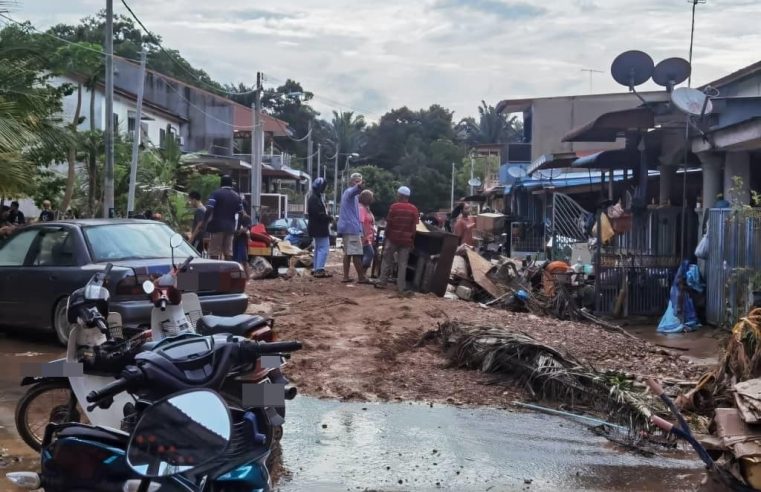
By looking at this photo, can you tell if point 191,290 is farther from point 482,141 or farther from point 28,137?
point 482,141

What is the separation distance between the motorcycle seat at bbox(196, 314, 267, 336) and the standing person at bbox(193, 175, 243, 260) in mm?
9442

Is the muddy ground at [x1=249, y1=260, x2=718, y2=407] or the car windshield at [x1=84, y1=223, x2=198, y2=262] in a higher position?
the car windshield at [x1=84, y1=223, x2=198, y2=262]

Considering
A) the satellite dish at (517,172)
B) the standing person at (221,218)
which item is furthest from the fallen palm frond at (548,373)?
the satellite dish at (517,172)

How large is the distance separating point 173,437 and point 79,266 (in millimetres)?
7143

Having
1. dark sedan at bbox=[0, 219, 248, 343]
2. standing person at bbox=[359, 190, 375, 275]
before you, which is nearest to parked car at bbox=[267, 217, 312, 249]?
standing person at bbox=[359, 190, 375, 275]

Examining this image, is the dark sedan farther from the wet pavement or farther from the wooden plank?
the wooden plank

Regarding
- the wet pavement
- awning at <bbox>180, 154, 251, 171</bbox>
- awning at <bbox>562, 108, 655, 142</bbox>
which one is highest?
awning at <bbox>180, 154, 251, 171</bbox>

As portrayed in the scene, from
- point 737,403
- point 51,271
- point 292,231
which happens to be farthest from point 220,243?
point 292,231

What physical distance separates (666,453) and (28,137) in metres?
8.66

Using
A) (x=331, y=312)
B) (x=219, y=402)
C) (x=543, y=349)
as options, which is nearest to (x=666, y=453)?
(x=543, y=349)

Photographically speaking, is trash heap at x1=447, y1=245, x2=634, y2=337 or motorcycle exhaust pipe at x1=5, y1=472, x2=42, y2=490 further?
trash heap at x1=447, y1=245, x2=634, y2=337

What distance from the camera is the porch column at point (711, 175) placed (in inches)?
572

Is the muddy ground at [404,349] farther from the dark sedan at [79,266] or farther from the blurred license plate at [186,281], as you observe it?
the blurred license plate at [186,281]

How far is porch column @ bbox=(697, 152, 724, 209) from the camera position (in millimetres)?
14539
